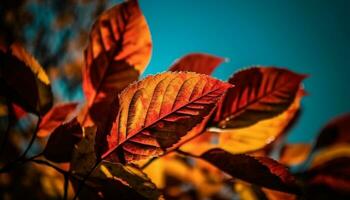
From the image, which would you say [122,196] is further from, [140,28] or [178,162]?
[178,162]

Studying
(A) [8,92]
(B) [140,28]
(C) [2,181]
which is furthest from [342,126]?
(C) [2,181]

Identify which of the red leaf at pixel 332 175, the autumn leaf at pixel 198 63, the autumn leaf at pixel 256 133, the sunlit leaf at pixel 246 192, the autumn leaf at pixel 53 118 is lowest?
the sunlit leaf at pixel 246 192

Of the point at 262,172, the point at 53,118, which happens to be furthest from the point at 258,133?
the point at 53,118

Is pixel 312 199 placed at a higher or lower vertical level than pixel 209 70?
lower

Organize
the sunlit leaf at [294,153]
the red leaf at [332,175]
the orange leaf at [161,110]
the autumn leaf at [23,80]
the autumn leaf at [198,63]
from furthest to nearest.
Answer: the sunlit leaf at [294,153] → the red leaf at [332,175] → the autumn leaf at [198,63] → the autumn leaf at [23,80] → the orange leaf at [161,110]

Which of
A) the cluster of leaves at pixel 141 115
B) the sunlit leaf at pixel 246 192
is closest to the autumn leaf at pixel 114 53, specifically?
the cluster of leaves at pixel 141 115

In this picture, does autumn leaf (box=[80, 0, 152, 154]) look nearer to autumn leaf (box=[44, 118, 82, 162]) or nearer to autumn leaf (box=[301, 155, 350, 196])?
autumn leaf (box=[44, 118, 82, 162])

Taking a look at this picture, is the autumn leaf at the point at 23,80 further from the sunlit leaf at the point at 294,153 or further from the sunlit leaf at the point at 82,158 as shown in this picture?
the sunlit leaf at the point at 294,153

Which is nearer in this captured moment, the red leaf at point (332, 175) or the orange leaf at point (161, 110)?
the orange leaf at point (161, 110)

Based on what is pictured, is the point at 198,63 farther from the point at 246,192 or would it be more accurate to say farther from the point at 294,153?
the point at 294,153
